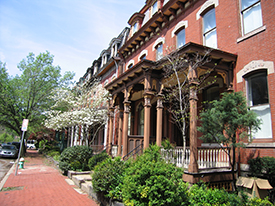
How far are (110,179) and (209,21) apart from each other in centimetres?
920

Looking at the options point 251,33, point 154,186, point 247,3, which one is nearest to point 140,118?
point 251,33

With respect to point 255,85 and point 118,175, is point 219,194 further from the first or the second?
point 255,85

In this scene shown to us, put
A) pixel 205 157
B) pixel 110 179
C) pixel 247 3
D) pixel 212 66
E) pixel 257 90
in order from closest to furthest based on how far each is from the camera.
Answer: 1. pixel 110 179
2. pixel 205 157
3. pixel 257 90
4. pixel 212 66
5. pixel 247 3

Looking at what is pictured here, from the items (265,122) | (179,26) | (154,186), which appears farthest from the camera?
(179,26)

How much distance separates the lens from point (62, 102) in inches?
842

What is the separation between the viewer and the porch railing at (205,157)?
754 cm

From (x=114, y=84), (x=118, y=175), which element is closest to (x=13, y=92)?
(x=114, y=84)

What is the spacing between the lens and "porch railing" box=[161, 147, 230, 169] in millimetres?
7543

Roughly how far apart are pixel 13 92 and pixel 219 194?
77.4ft

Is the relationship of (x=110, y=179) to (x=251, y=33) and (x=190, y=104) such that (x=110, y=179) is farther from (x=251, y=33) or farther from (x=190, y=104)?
(x=251, y=33)

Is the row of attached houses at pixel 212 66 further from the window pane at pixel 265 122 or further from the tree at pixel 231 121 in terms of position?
the tree at pixel 231 121

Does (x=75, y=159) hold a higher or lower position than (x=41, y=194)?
higher

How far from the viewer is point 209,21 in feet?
35.3

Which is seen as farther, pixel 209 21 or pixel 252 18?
pixel 209 21
